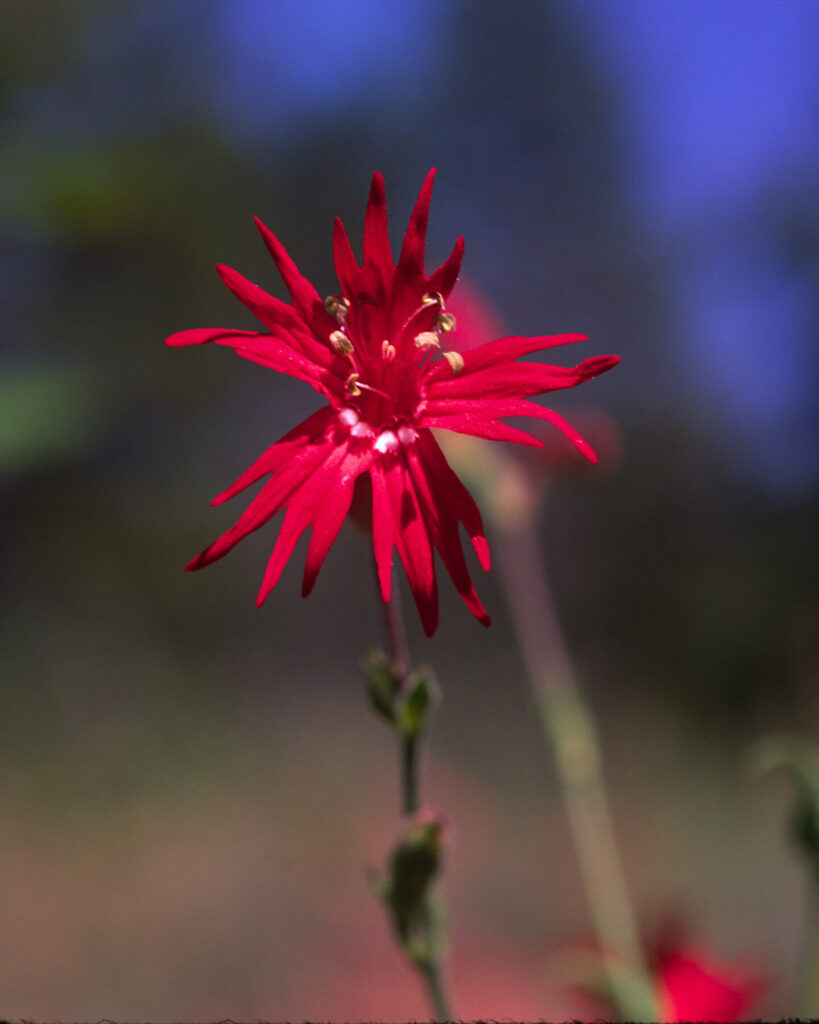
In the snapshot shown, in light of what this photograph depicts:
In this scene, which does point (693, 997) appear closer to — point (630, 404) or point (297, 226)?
point (630, 404)

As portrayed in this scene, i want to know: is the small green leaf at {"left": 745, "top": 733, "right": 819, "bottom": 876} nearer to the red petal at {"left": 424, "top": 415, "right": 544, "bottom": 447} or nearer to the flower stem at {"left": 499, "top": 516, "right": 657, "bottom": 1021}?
the flower stem at {"left": 499, "top": 516, "right": 657, "bottom": 1021}

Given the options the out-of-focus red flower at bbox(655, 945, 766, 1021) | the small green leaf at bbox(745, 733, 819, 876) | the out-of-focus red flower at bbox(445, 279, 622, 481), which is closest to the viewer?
the small green leaf at bbox(745, 733, 819, 876)

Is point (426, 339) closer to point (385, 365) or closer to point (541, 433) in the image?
point (385, 365)

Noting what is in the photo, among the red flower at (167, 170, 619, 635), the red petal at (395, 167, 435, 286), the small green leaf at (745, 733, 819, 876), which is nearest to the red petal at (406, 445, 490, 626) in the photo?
the red flower at (167, 170, 619, 635)

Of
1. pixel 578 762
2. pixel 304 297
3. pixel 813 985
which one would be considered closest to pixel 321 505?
pixel 304 297

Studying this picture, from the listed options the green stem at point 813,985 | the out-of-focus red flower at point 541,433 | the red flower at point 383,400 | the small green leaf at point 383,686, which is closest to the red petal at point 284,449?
the red flower at point 383,400

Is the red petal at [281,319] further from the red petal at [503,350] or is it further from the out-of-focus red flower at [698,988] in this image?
the out-of-focus red flower at [698,988]

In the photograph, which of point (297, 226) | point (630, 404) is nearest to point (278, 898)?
point (630, 404)
